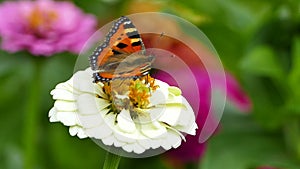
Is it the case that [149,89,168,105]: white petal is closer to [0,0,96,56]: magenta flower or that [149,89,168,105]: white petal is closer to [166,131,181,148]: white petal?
[166,131,181,148]: white petal

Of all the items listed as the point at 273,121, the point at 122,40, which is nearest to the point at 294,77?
the point at 273,121

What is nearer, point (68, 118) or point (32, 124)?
point (68, 118)

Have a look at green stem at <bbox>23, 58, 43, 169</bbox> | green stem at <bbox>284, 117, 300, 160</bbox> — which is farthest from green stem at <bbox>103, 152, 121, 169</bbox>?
green stem at <bbox>284, 117, 300, 160</bbox>

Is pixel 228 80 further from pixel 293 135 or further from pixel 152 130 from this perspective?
pixel 152 130

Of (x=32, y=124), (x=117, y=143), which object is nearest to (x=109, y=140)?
(x=117, y=143)

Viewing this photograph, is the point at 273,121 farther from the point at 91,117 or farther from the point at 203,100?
the point at 91,117

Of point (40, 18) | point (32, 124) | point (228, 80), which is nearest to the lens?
point (32, 124)

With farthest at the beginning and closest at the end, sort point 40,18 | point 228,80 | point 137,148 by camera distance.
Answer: point 228,80 → point 40,18 → point 137,148
